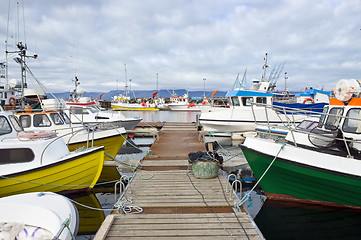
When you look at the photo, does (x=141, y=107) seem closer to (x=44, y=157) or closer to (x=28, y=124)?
(x=28, y=124)

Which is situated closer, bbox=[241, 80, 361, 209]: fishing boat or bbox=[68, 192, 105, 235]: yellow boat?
bbox=[241, 80, 361, 209]: fishing boat

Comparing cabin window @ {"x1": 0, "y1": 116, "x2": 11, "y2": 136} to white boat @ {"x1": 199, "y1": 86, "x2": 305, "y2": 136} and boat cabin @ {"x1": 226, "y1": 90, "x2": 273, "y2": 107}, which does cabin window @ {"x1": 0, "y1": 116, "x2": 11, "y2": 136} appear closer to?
white boat @ {"x1": 199, "y1": 86, "x2": 305, "y2": 136}

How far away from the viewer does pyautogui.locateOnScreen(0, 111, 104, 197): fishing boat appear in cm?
625

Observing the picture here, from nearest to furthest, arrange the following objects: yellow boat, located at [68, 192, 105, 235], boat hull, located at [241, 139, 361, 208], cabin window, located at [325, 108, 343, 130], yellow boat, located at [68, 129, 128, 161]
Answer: boat hull, located at [241, 139, 361, 208] < yellow boat, located at [68, 192, 105, 235] < cabin window, located at [325, 108, 343, 130] < yellow boat, located at [68, 129, 128, 161]

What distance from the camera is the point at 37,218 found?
4.09 meters

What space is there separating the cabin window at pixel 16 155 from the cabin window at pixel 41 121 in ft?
13.7

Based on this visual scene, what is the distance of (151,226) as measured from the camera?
4.33 metres

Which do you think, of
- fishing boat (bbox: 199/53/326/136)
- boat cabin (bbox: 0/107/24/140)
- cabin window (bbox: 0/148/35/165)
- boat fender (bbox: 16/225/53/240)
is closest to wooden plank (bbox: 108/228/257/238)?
boat fender (bbox: 16/225/53/240)

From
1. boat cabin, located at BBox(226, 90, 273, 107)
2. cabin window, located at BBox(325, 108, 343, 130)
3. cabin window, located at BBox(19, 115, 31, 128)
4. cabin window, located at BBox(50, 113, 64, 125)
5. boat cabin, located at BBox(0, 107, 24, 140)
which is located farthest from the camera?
boat cabin, located at BBox(226, 90, 273, 107)

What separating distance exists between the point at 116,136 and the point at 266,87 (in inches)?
428

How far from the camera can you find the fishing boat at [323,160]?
5.60m

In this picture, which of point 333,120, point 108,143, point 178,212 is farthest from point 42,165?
point 333,120

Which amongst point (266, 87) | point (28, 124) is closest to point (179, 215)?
point (28, 124)

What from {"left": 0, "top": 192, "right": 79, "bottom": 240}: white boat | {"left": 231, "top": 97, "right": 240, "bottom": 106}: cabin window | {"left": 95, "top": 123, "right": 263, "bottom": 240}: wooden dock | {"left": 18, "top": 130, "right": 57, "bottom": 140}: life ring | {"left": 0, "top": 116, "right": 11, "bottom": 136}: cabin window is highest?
{"left": 231, "top": 97, "right": 240, "bottom": 106}: cabin window
